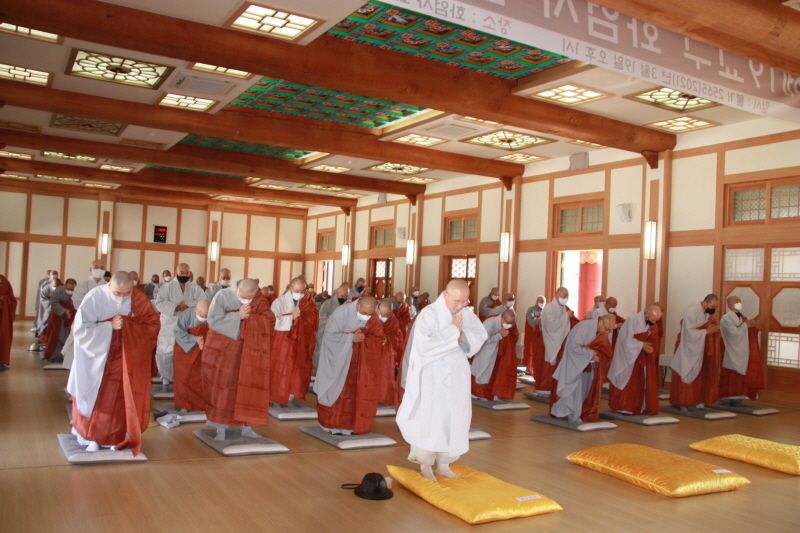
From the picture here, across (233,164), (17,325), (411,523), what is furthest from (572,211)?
(17,325)

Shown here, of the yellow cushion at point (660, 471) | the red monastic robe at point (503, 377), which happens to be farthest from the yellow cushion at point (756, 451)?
the red monastic robe at point (503, 377)

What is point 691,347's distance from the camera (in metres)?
8.74

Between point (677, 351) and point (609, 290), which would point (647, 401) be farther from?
point (609, 290)

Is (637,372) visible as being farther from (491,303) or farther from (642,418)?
(491,303)

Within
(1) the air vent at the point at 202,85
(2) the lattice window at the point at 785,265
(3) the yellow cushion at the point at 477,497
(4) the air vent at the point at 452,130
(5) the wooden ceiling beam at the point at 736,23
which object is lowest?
(3) the yellow cushion at the point at 477,497

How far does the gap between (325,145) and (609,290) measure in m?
5.47

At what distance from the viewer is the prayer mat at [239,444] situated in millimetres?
5539

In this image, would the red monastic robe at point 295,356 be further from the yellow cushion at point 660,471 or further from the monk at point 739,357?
the monk at point 739,357

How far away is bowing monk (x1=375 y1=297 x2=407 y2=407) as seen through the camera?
22.2ft

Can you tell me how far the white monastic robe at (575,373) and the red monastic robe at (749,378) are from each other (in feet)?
9.08

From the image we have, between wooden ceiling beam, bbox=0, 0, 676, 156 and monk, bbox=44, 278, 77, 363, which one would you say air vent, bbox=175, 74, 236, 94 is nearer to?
wooden ceiling beam, bbox=0, 0, 676, 156

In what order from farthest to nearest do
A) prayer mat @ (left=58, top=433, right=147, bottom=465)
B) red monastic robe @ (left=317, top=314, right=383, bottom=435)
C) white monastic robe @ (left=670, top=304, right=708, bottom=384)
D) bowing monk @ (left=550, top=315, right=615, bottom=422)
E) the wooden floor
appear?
1. white monastic robe @ (left=670, top=304, right=708, bottom=384)
2. bowing monk @ (left=550, top=315, right=615, bottom=422)
3. red monastic robe @ (left=317, top=314, right=383, bottom=435)
4. prayer mat @ (left=58, top=433, right=147, bottom=465)
5. the wooden floor

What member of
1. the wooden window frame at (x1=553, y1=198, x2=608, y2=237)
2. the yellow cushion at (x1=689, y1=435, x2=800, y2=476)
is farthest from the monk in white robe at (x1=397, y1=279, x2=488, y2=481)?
the wooden window frame at (x1=553, y1=198, x2=608, y2=237)

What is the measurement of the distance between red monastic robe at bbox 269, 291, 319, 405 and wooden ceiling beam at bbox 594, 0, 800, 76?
16.2 feet
